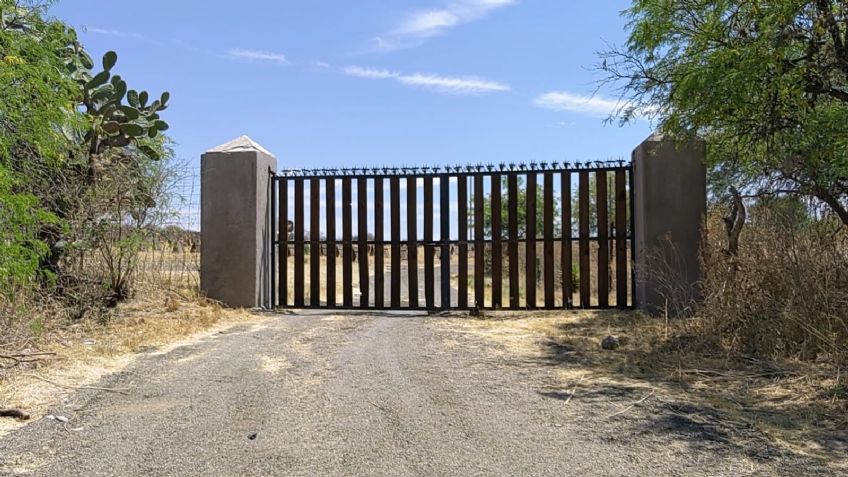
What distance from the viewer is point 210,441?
4.68 m

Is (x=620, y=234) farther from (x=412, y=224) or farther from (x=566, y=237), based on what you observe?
(x=412, y=224)

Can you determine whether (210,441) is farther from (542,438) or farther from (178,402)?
(542,438)

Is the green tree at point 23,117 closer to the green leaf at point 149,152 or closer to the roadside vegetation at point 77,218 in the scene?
the roadside vegetation at point 77,218

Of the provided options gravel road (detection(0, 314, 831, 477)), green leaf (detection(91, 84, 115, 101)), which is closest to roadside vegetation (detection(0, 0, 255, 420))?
green leaf (detection(91, 84, 115, 101))

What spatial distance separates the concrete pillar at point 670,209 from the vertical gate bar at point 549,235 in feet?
5.00

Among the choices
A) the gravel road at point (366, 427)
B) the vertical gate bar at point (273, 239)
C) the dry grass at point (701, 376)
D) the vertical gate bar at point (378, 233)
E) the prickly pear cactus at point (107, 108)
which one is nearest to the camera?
the gravel road at point (366, 427)

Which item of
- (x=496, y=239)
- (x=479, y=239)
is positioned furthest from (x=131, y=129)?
(x=496, y=239)

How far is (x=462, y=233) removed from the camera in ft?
39.8

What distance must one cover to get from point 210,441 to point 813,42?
7551mm

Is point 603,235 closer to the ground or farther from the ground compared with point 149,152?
closer to the ground

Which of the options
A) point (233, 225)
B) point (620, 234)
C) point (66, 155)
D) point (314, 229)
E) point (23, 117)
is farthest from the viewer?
point (314, 229)

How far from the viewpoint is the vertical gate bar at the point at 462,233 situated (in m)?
11.9

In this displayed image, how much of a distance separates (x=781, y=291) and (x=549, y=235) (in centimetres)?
451

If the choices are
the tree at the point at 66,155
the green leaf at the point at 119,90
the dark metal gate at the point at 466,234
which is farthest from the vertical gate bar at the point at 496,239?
the green leaf at the point at 119,90
